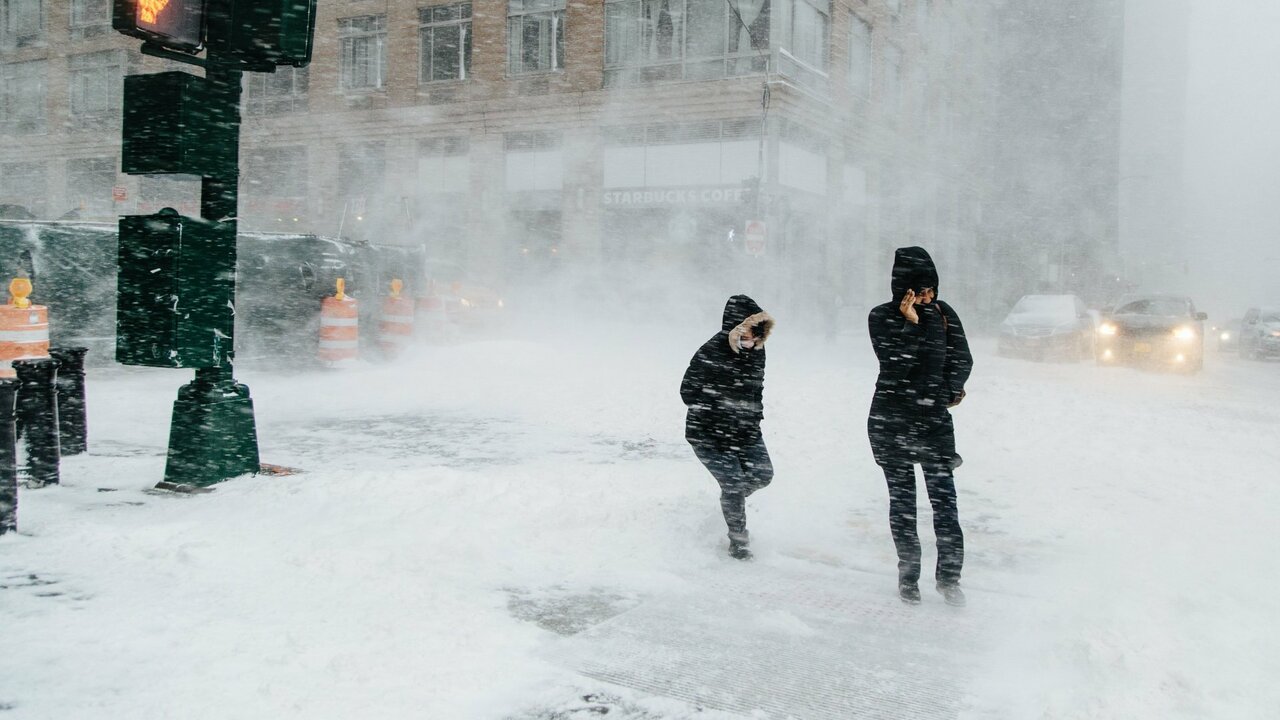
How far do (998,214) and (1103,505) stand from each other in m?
42.7

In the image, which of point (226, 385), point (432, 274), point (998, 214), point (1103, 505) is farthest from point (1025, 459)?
point (998, 214)

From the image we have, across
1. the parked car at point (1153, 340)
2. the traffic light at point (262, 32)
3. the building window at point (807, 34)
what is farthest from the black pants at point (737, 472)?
the building window at point (807, 34)

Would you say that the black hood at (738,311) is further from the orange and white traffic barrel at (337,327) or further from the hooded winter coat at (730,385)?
the orange and white traffic barrel at (337,327)

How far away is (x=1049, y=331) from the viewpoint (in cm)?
1997

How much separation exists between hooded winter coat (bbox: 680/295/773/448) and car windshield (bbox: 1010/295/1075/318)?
1697 centimetres

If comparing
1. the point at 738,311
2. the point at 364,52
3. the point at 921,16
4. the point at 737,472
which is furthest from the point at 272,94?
the point at 737,472

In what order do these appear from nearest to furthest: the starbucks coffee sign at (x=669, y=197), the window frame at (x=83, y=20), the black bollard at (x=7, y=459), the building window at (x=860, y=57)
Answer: the black bollard at (x=7, y=459) < the starbucks coffee sign at (x=669, y=197) < the building window at (x=860, y=57) < the window frame at (x=83, y=20)

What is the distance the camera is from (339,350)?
43.1 feet

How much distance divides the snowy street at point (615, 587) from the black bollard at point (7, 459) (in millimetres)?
153

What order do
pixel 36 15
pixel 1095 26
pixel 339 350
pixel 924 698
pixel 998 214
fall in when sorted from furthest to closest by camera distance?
pixel 1095 26
pixel 998 214
pixel 36 15
pixel 339 350
pixel 924 698

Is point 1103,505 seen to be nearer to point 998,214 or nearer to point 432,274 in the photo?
point 432,274

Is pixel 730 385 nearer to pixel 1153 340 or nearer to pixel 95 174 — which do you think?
pixel 1153 340

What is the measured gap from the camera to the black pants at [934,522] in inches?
190

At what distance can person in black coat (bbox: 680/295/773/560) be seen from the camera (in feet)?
18.0
